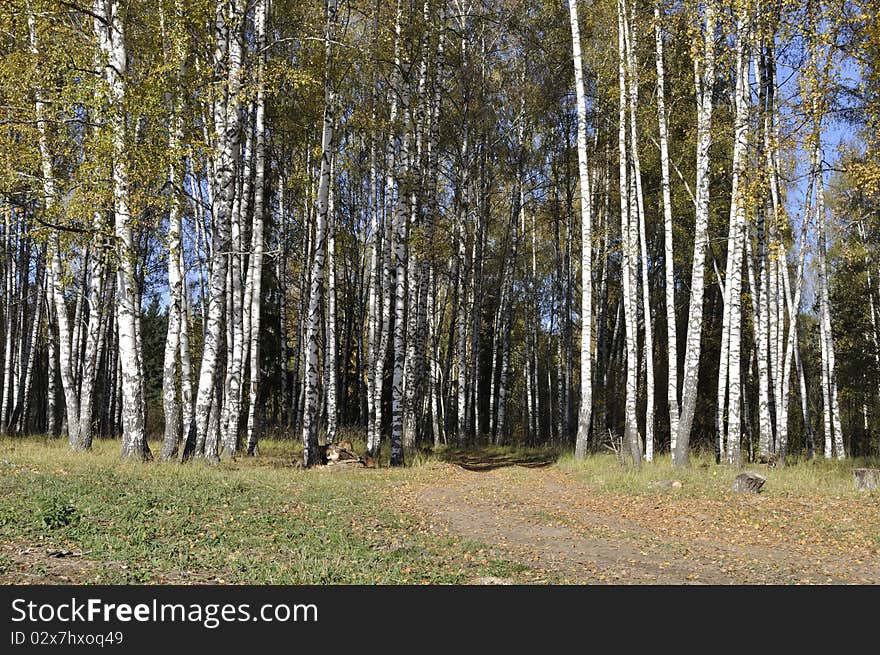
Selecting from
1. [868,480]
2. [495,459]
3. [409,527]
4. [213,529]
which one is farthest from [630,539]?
[495,459]

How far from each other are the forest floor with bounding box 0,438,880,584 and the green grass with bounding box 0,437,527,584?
0.03 meters

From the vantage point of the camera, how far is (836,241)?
98.6ft

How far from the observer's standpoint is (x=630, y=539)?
911cm

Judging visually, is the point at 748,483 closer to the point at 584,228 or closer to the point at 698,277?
the point at 698,277

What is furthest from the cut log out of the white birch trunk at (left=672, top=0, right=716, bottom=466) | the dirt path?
the white birch trunk at (left=672, top=0, right=716, bottom=466)

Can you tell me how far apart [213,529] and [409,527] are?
2.53 metres

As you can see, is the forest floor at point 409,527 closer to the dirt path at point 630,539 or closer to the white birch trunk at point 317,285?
the dirt path at point 630,539

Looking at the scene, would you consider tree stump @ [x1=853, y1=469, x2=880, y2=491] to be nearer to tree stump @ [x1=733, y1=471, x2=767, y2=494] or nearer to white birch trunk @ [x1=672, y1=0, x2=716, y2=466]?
tree stump @ [x1=733, y1=471, x2=767, y2=494]

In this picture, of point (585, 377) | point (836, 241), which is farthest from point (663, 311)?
point (585, 377)

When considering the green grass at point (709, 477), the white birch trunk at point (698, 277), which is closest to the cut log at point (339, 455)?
the green grass at point (709, 477)

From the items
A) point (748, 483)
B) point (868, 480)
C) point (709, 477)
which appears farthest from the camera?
point (709, 477)

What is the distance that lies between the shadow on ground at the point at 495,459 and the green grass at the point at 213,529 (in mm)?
7282

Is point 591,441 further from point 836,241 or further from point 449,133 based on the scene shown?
point 836,241

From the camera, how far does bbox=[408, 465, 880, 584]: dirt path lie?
7363 mm
